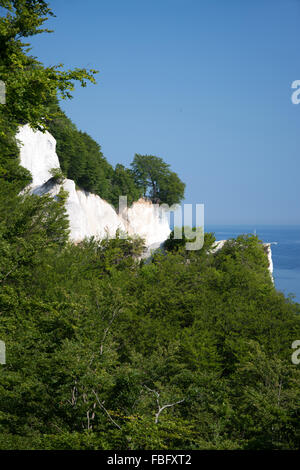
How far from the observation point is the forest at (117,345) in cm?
1052

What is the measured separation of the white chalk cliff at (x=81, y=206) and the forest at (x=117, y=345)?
5.95 meters

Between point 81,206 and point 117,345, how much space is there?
26.0m

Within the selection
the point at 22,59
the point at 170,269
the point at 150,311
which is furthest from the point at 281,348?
the point at 22,59

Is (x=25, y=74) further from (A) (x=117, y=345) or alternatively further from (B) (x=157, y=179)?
(B) (x=157, y=179)

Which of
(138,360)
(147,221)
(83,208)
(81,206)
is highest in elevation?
(81,206)

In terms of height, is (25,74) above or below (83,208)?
above

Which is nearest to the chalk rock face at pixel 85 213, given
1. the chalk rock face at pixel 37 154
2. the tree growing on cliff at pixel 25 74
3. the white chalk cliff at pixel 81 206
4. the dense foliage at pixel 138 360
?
the white chalk cliff at pixel 81 206

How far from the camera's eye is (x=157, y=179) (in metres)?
65.6

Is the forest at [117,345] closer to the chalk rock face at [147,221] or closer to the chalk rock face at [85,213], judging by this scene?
the chalk rock face at [85,213]

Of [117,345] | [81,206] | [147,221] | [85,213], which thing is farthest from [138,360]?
[147,221]

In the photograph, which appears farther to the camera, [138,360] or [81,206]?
[81,206]

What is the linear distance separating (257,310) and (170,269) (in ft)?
30.8

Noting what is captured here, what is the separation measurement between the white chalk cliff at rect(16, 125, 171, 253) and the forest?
5951 millimetres
